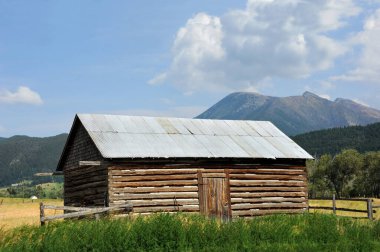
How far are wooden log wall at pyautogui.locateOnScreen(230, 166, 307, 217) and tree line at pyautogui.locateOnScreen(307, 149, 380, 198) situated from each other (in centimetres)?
5435

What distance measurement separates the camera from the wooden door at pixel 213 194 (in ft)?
79.7

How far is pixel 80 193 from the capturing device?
1038 inches

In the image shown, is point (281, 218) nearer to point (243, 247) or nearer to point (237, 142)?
point (243, 247)

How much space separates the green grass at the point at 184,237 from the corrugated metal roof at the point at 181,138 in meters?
7.76

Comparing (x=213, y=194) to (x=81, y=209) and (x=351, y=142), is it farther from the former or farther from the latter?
(x=351, y=142)

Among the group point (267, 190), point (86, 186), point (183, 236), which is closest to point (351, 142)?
point (267, 190)

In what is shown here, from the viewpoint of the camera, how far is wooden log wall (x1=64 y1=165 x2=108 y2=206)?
23.4m

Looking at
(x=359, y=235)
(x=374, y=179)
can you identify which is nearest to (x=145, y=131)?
(x=359, y=235)

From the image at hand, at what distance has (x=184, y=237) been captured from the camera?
14.5 m

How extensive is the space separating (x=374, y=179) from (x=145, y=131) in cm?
6235

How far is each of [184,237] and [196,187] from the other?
9866mm

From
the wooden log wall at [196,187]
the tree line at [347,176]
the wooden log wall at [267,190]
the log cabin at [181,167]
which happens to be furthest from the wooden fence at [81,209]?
the tree line at [347,176]

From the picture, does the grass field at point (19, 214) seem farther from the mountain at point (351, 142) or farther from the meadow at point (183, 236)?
the mountain at point (351, 142)

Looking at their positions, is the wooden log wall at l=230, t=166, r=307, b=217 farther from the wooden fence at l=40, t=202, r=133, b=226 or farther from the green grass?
the green grass
